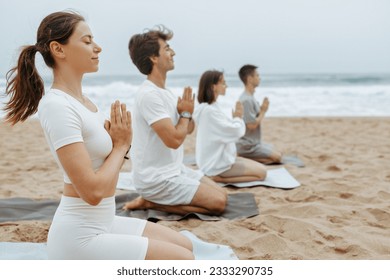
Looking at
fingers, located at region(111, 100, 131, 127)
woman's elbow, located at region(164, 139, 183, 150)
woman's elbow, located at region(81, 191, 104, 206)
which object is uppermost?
fingers, located at region(111, 100, 131, 127)

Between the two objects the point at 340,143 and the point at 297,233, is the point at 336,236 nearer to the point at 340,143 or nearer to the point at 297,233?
the point at 297,233

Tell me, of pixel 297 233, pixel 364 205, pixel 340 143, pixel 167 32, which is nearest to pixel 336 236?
pixel 297 233

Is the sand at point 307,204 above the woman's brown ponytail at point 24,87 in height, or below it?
below

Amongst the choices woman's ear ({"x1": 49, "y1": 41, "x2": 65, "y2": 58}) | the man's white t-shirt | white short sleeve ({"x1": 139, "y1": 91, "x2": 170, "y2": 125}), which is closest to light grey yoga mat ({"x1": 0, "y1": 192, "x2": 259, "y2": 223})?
the man's white t-shirt

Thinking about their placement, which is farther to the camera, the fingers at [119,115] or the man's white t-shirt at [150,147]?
the man's white t-shirt at [150,147]

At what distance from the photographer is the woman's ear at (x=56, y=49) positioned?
1871 millimetres

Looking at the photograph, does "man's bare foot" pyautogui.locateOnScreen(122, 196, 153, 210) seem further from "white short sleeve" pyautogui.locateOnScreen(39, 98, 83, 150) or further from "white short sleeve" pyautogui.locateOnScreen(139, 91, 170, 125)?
"white short sleeve" pyautogui.locateOnScreen(39, 98, 83, 150)

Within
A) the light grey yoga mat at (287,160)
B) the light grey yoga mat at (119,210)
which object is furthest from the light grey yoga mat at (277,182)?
the light grey yoga mat at (287,160)

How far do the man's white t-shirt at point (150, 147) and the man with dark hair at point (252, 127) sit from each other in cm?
204

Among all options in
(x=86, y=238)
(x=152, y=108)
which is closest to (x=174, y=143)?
(x=152, y=108)

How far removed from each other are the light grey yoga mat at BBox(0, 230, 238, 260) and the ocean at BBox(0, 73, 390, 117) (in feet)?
30.1

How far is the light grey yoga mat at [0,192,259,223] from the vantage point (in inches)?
132

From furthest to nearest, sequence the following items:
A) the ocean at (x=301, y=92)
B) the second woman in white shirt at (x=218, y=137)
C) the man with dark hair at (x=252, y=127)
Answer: the ocean at (x=301, y=92) < the man with dark hair at (x=252, y=127) < the second woman in white shirt at (x=218, y=137)

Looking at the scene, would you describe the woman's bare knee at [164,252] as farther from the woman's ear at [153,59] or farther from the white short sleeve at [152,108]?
the woman's ear at [153,59]
